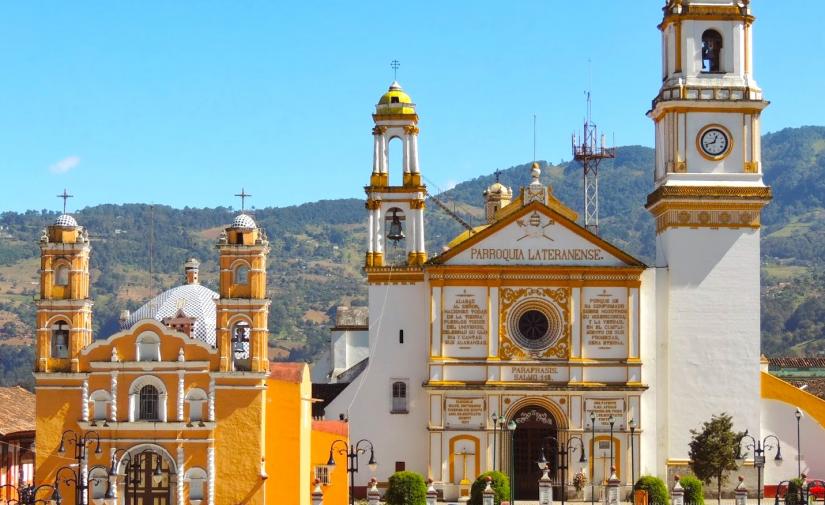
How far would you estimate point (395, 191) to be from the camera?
6931 centimetres

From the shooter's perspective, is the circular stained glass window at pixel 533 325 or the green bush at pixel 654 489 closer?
the green bush at pixel 654 489

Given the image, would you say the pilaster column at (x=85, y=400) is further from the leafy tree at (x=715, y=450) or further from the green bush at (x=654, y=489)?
the leafy tree at (x=715, y=450)

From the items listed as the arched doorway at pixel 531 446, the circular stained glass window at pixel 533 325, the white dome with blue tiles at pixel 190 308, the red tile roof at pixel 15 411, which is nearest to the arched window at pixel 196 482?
the red tile roof at pixel 15 411

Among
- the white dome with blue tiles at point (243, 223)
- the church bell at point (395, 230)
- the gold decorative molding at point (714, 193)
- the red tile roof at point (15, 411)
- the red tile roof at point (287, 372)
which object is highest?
the gold decorative molding at point (714, 193)

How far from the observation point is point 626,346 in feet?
222

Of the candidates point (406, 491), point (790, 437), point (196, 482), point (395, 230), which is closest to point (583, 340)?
point (395, 230)

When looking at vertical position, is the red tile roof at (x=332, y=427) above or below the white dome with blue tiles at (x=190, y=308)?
below

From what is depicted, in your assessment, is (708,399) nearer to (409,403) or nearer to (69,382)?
(409,403)

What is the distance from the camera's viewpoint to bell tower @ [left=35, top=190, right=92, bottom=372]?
6212 cm

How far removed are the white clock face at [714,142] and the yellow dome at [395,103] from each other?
10913 millimetres

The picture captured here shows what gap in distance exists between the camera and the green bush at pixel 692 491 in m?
62.1

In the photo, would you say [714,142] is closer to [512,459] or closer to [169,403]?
[512,459]

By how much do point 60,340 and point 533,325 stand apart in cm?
1718

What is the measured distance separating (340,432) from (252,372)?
6.64 m
